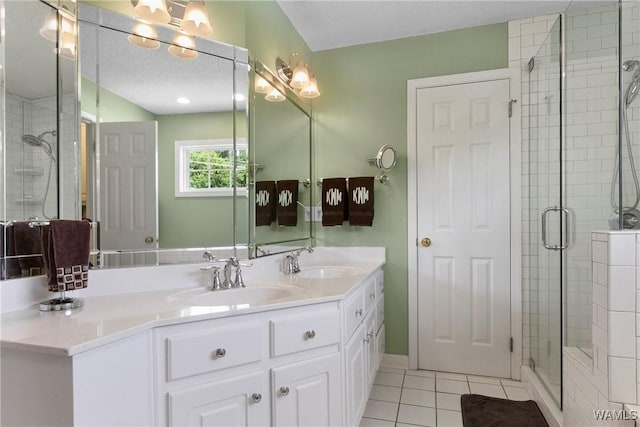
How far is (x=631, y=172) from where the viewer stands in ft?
5.05

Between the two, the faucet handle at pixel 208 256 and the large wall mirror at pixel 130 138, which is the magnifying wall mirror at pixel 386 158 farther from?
the faucet handle at pixel 208 256

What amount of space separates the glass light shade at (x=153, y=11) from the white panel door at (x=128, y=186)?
0.46 metres

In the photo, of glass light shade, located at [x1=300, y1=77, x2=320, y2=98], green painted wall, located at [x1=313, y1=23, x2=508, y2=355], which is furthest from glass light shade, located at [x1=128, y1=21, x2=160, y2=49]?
green painted wall, located at [x1=313, y1=23, x2=508, y2=355]

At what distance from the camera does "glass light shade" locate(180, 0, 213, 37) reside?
163 centimetres

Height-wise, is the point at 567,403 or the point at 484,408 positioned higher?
the point at 567,403

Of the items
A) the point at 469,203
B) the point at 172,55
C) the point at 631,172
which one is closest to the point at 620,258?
the point at 631,172

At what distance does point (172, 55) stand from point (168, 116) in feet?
0.98

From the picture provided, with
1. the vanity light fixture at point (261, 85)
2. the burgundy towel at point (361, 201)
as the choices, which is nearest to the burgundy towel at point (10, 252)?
the vanity light fixture at point (261, 85)

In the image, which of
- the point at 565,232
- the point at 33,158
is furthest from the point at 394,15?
the point at 33,158

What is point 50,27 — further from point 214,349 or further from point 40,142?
point 214,349

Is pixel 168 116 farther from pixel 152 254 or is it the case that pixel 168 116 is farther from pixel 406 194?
pixel 406 194

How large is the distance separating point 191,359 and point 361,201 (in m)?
1.72

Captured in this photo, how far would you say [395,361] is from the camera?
8.75 ft

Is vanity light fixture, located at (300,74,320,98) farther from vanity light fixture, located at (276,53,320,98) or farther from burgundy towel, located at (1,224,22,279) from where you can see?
burgundy towel, located at (1,224,22,279)
